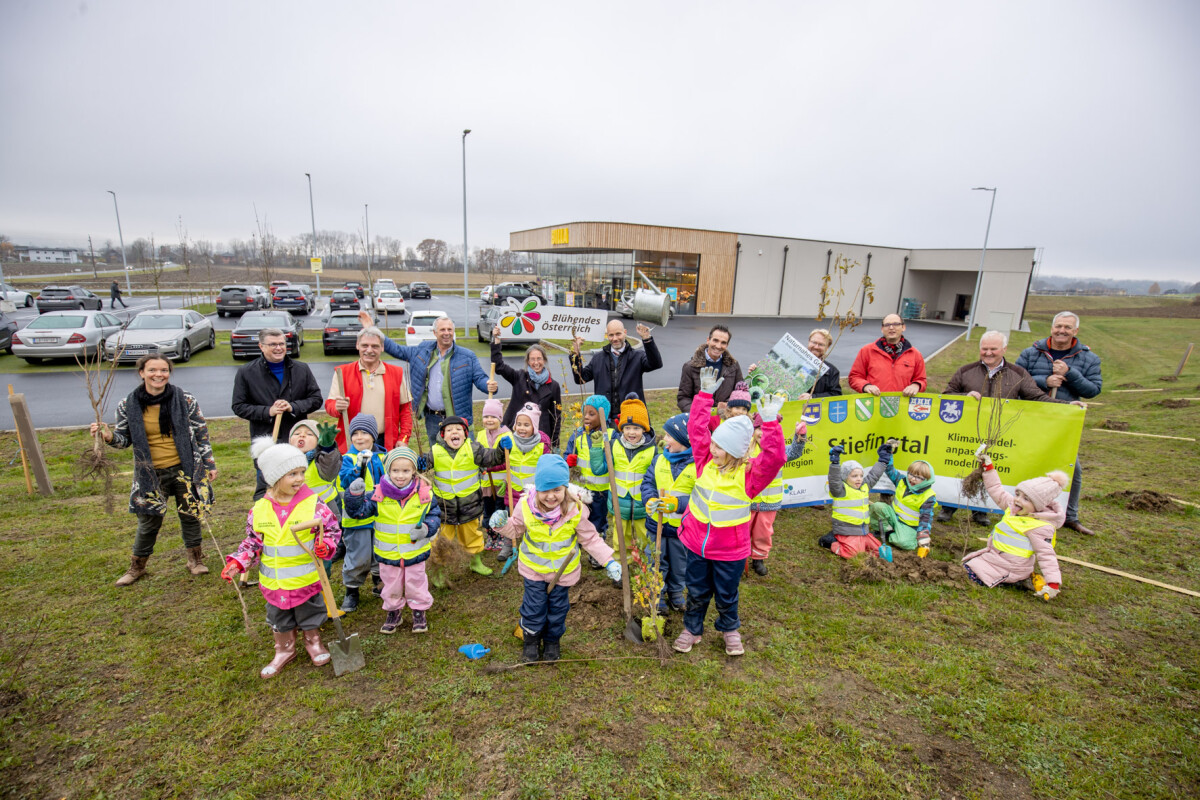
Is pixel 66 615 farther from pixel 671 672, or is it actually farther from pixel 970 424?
pixel 970 424

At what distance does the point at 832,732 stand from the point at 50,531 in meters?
7.71

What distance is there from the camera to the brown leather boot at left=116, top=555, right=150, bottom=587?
4.74m

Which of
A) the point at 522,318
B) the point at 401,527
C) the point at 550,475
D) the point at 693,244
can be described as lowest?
the point at 401,527

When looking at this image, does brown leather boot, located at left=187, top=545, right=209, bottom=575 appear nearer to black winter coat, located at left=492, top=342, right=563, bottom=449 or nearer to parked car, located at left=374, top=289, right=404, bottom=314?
black winter coat, located at left=492, top=342, right=563, bottom=449

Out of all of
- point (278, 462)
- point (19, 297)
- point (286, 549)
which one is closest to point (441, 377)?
point (278, 462)

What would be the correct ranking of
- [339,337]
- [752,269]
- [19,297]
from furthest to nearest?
[752,269] < [19,297] < [339,337]

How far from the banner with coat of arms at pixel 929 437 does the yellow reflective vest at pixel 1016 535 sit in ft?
4.02

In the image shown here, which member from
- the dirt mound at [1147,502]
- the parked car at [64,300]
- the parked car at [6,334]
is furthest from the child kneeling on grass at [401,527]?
the parked car at [64,300]

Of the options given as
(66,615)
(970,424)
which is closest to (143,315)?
(66,615)

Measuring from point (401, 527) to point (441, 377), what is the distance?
2.03m

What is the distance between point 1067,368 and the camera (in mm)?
5727

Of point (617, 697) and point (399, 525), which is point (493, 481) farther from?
point (617, 697)

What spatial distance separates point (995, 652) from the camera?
13.2ft

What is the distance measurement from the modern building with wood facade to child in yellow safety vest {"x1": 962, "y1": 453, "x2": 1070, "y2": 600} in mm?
30448
